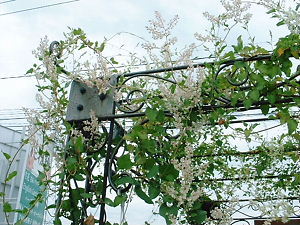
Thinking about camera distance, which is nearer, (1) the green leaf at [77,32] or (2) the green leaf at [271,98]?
(2) the green leaf at [271,98]

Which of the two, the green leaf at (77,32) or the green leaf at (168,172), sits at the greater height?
the green leaf at (77,32)

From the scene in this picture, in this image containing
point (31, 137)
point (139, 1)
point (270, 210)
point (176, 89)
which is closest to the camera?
point (270, 210)

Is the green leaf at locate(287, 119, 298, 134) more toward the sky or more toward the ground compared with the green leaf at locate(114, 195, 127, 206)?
more toward the sky

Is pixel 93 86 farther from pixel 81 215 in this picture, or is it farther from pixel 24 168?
pixel 24 168

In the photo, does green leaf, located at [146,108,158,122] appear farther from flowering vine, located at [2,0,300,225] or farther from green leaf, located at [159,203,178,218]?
green leaf, located at [159,203,178,218]

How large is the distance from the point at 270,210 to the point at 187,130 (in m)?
0.40

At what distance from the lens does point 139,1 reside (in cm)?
264

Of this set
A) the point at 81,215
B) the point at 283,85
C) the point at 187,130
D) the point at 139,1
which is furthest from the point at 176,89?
the point at 139,1

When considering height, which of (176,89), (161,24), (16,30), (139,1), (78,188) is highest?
(16,30)

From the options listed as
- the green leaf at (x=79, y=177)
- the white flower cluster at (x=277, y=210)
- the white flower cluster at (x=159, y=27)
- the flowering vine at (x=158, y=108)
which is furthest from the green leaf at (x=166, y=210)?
the white flower cluster at (x=159, y=27)

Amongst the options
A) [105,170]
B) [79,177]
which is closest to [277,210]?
[105,170]

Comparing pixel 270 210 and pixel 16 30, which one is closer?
pixel 270 210

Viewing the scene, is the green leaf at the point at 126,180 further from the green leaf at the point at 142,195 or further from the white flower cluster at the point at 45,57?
the white flower cluster at the point at 45,57

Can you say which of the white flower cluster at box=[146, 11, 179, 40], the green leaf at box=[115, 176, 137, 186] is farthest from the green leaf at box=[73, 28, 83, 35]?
the green leaf at box=[115, 176, 137, 186]
